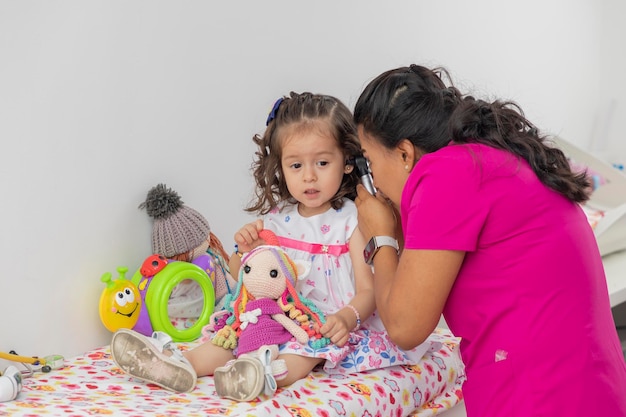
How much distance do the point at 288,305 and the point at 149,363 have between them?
0.32 m

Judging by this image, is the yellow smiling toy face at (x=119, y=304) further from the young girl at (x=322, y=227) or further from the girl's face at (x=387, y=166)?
the girl's face at (x=387, y=166)

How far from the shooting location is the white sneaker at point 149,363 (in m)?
1.73

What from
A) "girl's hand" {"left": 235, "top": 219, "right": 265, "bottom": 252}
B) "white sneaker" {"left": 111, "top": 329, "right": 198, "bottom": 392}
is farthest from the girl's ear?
"white sneaker" {"left": 111, "top": 329, "right": 198, "bottom": 392}

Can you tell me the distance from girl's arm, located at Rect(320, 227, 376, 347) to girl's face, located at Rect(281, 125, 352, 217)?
133mm

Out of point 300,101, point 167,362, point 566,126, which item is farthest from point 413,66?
point 566,126

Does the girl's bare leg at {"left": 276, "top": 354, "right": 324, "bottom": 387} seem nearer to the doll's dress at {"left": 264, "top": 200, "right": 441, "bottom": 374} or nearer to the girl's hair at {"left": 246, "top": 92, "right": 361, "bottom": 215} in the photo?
the doll's dress at {"left": 264, "top": 200, "right": 441, "bottom": 374}

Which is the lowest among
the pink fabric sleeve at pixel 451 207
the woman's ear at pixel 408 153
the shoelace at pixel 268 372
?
the shoelace at pixel 268 372

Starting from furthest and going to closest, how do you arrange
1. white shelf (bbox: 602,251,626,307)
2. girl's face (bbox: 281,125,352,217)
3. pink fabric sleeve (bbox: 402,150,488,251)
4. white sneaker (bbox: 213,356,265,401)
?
1. white shelf (bbox: 602,251,626,307)
2. girl's face (bbox: 281,125,352,217)
3. white sneaker (bbox: 213,356,265,401)
4. pink fabric sleeve (bbox: 402,150,488,251)

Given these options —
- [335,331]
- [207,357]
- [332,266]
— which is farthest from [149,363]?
[332,266]

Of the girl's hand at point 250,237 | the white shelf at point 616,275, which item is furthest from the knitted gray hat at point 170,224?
the white shelf at point 616,275

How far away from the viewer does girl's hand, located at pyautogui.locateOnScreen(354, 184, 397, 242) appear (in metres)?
1.81

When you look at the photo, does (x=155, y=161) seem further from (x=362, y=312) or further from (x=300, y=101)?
(x=362, y=312)

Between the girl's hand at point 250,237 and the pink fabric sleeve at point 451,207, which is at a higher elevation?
the pink fabric sleeve at point 451,207

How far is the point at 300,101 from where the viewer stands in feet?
6.71
